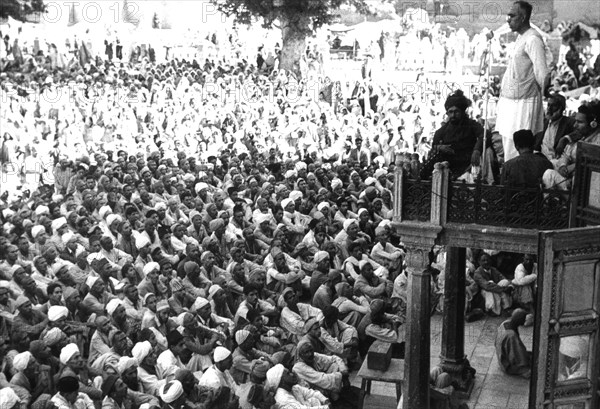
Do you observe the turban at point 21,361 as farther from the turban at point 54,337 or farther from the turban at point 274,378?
the turban at point 274,378

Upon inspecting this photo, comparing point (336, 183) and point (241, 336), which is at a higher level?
point (336, 183)

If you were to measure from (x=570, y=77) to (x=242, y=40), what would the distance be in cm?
774

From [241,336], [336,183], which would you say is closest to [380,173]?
[336,183]

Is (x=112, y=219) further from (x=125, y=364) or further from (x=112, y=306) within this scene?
(x=125, y=364)

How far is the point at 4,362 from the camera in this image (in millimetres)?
8008

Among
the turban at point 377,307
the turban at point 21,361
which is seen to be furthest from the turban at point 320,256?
the turban at point 21,361

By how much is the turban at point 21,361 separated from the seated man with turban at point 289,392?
2133mm

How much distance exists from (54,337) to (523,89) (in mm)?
4867

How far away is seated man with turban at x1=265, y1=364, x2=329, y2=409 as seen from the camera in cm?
768

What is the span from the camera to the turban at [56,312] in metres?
8.76

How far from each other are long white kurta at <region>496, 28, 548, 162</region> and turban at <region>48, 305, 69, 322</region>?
459 centimetres

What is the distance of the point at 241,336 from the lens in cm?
843

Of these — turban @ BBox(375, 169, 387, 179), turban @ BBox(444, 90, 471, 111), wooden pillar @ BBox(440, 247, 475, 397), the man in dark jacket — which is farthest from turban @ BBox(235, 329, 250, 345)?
turban @ BBox(375, 169, 387, 179)

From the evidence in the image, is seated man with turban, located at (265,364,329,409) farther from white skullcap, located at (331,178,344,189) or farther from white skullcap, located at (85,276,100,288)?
white skullcap, located at (331,178,344,189)
